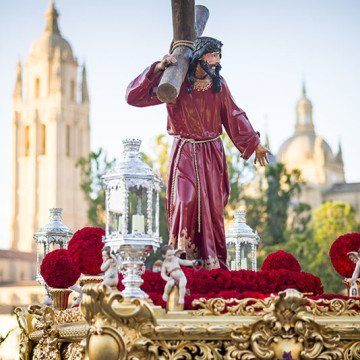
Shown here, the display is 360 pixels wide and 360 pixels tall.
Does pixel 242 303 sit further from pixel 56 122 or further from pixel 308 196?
pixel 308 196

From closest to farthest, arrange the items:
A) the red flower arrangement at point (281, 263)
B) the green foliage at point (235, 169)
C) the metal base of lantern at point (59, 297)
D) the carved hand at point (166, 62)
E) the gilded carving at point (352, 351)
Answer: the gilded carving at point (352, 351) < the carved hand at point (166, 62) < the metal base of lantern at point (59, 297) < the red flower arrangement at point (281, 263) < the green foliage at point (235, 169)

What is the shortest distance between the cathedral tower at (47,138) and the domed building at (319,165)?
20565mm

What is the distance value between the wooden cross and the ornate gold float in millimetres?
2516

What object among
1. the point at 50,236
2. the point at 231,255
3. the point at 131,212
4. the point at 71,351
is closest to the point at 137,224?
the point at 131,212

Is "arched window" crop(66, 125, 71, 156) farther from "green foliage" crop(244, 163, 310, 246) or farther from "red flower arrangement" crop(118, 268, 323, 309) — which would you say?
"red flower arrangement" crop(118, 268, 323, 309)

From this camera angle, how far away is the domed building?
92.0m

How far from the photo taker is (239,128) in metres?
10.7

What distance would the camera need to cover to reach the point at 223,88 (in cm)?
1049

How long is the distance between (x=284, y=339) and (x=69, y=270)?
382 centimetres

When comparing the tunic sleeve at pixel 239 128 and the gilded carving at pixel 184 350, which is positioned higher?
the tunic sleeve at pixel 239 128

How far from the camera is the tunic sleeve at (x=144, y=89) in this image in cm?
1005

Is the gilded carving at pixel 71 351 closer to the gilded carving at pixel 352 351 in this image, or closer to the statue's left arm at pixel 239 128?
the gilded carving at pixel 352 351

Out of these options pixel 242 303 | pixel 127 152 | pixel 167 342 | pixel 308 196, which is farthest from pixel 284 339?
pixel 308 196

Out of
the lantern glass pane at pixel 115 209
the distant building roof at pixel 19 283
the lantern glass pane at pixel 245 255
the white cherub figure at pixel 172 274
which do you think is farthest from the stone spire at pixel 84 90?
the white cherub figure at pixel 172 274
